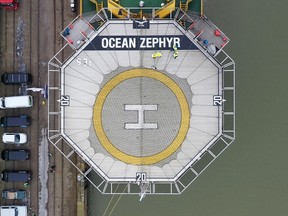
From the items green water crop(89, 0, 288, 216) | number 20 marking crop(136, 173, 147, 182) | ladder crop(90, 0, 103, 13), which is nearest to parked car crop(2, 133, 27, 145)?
green water crop(89, 0, 288, 216)

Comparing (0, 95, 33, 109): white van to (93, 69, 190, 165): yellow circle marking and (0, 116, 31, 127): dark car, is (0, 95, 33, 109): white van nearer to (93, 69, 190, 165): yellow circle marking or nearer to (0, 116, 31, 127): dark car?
(0, 116, 31, 127): dark car

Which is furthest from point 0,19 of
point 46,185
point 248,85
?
point 248,85

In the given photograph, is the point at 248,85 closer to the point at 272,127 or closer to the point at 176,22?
the point at 272,127

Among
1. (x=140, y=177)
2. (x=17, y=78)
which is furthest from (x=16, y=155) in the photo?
(x=140, y=177)

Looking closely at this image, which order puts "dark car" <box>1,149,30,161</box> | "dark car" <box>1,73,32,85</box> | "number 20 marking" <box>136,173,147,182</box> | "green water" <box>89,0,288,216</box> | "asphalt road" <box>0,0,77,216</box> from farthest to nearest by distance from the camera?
"asphalt road" <box>0,0,77,216</box> → "green water" <box>89,0,288,216</box> → "dark car" <box>1,149,30,161</box> → "dark car" <box>1,73,32,85</box> → "number 20 marking" <box>136,173,147,182</box>

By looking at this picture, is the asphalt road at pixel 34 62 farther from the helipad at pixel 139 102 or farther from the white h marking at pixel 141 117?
the white h marking at pixel 141 117

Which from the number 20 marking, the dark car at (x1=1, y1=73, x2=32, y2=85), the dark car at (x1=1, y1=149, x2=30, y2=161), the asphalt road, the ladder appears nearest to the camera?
the number 20 marking
